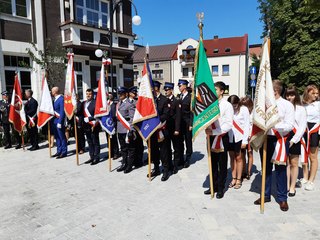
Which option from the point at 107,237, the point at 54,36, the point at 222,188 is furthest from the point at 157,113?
the point at 54,36

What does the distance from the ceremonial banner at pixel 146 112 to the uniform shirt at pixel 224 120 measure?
158cm

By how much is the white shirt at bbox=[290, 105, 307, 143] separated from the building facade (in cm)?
1192

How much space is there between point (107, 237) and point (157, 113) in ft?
9.68

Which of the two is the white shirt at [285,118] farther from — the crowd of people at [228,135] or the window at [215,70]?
the window at [215,70]

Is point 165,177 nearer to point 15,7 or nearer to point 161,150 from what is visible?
point 161,150

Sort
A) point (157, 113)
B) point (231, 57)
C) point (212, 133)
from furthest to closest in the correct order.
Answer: point (231, 57) < point (157, 113) < point (212, 133)

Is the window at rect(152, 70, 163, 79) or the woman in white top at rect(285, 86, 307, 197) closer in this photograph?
the woman in white top at rect(285, 86, 307, 197)

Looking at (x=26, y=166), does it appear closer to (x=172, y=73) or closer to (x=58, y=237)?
(x=58, y=237)

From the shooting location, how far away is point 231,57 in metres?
45.2

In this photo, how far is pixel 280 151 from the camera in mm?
4340

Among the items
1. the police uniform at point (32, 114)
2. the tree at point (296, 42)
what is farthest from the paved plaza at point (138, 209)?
the tree at point (296, 42)

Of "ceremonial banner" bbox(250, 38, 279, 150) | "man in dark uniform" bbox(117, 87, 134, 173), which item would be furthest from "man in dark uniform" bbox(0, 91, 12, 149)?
"ceremonial banner" bbox(250, 38, 279, 150)

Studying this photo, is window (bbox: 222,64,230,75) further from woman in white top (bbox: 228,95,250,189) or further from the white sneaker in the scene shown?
the white sneaker

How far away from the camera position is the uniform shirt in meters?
4.73
